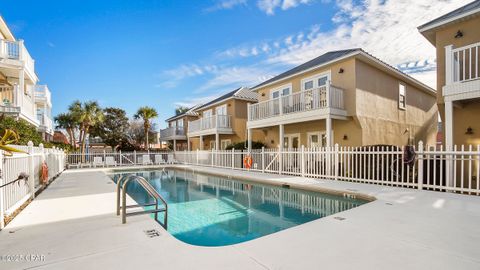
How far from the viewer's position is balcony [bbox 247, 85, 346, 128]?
12.2 meters

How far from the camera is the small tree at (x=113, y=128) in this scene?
106 feet

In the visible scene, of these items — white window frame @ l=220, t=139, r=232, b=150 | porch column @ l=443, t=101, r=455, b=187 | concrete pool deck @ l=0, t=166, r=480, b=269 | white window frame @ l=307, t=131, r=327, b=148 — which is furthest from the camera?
white window frame @ l=220, t=139, r=232, b=150

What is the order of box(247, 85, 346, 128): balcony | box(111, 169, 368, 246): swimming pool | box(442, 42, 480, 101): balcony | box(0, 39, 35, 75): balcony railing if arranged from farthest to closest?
box(0, 39, 35, 75): balcony railing, box(247, 85, 346, 128): balcony, box(442, 42, 480, 101): balcony, box(111, 169, 368, 246): swimming pool

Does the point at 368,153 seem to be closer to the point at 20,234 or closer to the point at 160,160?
the point at 20,234

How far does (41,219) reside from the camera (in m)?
4.88

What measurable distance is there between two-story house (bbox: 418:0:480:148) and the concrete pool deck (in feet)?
14.5

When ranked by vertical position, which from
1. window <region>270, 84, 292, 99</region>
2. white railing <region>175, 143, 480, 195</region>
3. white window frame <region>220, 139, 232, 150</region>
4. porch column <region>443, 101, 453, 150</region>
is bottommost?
white railing <region>175, 143, 480, 195</region>

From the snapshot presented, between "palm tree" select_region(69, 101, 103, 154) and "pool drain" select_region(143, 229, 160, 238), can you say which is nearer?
"pool drain" select_region(143, 229, 160, 238)

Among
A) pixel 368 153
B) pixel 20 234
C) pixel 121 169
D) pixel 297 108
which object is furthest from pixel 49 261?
pixel 121 169

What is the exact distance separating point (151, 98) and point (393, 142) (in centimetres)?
2799

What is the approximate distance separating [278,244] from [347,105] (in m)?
11.1

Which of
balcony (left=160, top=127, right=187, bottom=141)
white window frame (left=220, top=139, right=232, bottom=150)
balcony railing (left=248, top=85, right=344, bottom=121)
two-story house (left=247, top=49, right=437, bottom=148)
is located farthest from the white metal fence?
balcony (left=160, top=127, right=187, bottom=141)

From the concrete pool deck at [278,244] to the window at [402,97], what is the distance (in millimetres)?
11547

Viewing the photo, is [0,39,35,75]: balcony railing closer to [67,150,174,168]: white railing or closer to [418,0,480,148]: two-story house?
[67,150,174,168]: white railing
